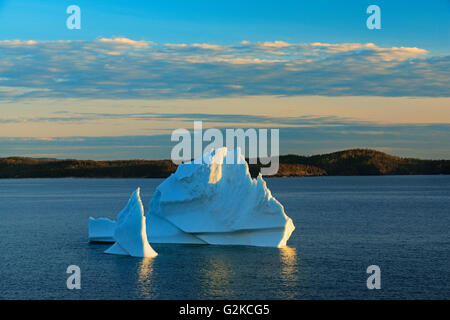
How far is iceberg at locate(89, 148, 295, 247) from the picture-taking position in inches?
1342

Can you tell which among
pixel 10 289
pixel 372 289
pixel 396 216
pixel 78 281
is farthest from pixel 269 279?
pixel 396 216

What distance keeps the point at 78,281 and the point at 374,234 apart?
26950mm

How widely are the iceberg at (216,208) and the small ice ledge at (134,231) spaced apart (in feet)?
12.1

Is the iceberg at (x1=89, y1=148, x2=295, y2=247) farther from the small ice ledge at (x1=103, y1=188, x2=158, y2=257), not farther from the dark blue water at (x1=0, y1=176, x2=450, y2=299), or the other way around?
the small ice ledge at (x1=103, y1=188, x2=158, y2=257)

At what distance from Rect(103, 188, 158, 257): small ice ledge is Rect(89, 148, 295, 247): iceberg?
3679 millimetres

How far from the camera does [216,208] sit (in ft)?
114

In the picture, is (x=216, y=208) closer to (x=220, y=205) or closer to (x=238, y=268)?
(x=220, y=205)

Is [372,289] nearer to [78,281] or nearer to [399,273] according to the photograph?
[399,273]

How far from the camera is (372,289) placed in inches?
983

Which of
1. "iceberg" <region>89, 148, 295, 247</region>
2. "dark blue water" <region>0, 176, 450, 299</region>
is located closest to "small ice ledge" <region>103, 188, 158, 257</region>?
"dark blue water" <region>0, 176, 450, 299</region>

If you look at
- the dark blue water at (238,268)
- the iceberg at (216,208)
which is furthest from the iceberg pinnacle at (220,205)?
the dark blue water at (238,268)

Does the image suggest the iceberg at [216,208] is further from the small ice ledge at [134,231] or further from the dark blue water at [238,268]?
the small ice ledge at [134,231]

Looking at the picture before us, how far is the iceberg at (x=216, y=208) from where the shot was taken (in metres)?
34.1
